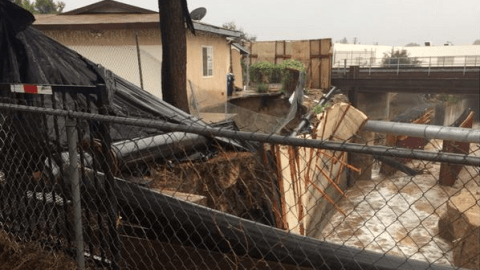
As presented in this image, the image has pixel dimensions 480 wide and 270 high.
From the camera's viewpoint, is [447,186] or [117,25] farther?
[447,186]

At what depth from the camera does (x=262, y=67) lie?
23266 millimetres

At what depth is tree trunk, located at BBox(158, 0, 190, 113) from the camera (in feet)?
29.7

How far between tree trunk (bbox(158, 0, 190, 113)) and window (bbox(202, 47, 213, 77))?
5698mm

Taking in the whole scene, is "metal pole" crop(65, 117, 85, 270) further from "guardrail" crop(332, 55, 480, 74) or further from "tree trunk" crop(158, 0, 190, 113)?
"guardrail" crop(332, 55, 480, 74)

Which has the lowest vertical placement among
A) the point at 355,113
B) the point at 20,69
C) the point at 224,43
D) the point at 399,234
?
the point at 399,234

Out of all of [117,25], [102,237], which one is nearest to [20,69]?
[102,237]

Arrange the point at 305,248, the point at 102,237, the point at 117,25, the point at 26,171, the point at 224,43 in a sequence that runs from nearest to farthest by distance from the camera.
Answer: the point at 305,248, the point at 102,237, the point at 26,171, the point at 117,25, the point at 224,43

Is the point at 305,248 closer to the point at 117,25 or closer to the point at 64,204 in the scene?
the point at 64,204

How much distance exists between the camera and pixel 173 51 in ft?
30.5

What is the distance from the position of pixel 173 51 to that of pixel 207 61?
613 centimetres

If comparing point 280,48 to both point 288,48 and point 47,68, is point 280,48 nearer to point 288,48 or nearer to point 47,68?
point 288,48

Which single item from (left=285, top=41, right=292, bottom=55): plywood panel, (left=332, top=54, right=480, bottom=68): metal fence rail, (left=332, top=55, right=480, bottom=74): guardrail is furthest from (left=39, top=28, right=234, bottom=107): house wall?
(left=332, top=54, right=480, bottom=68): metal fence rail

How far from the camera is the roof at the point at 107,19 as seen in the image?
12.0 m

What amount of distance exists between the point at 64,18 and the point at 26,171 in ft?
39.8
